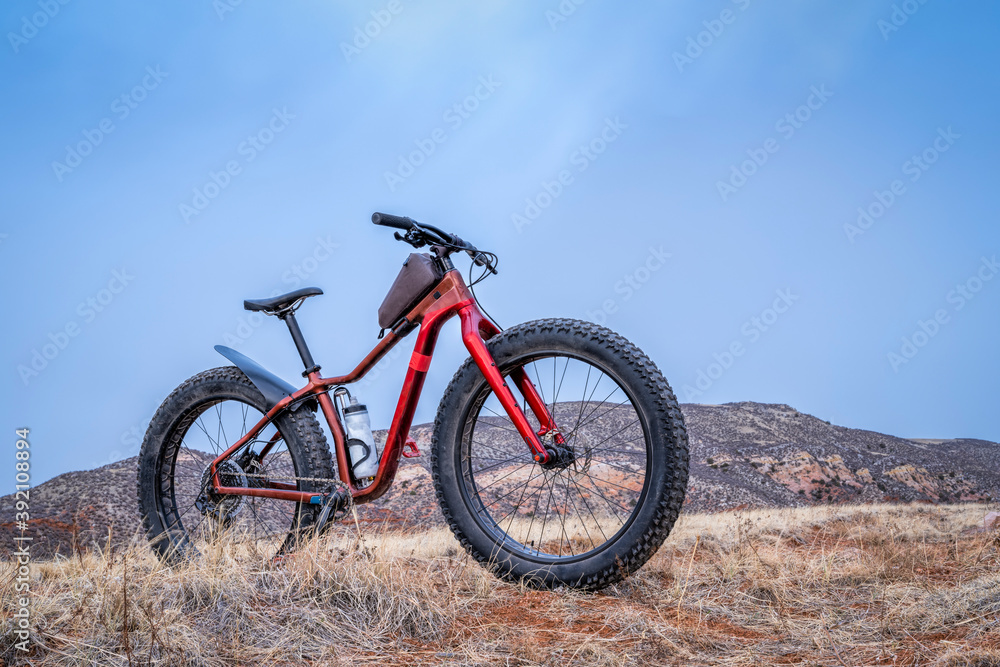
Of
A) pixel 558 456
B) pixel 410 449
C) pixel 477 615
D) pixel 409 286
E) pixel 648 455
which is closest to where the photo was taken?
pixel 477 615

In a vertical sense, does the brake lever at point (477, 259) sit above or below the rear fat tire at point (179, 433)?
above

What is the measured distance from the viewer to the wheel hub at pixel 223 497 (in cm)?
450

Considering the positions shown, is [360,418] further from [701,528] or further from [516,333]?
[701,528]

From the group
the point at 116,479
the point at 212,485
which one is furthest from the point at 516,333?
the point at 116,479

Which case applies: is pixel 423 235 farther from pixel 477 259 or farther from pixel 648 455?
pixel 648 455

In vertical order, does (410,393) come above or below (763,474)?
above

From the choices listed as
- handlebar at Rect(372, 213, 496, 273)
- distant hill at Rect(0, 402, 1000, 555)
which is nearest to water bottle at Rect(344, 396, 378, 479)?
handlebar at Rect(372, 213, 496, 273)

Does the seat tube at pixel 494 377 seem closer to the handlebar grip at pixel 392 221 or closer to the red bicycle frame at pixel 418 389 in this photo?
the red bicycle frame at pixel 418 389

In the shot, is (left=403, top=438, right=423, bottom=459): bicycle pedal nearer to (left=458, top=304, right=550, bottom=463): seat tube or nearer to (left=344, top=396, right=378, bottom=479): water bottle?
(left=344, top=396, right=378, bottom=479): water bottle

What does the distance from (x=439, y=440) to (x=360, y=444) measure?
2.07 feet

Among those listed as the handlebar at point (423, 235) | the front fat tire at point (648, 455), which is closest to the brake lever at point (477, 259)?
the handlebar at point (423, 235)

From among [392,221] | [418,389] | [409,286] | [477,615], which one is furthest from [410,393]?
[477,615]

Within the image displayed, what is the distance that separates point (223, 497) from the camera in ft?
14.9

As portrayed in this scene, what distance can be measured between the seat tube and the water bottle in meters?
0.94
